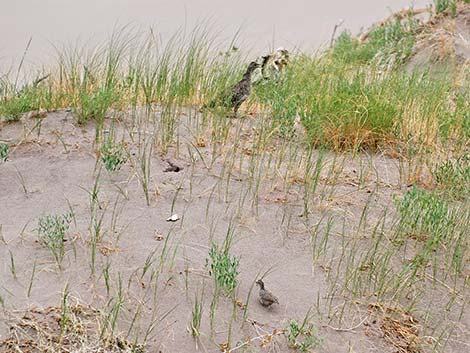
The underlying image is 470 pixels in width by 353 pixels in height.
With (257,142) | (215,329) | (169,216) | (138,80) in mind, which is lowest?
(215,329)

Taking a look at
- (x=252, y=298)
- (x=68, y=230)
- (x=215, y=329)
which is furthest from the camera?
(x=68, y=230)

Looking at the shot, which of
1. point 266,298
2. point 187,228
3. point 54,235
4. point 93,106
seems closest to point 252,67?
point 93,106

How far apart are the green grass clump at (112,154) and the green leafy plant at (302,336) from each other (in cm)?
179

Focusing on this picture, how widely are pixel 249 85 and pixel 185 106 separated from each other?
1.92 feet

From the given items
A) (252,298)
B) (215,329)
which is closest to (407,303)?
(252,298)

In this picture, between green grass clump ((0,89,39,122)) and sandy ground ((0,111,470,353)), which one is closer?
sandy ground ((0,111,470,353))

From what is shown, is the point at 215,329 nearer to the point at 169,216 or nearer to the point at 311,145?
the point at 169,216

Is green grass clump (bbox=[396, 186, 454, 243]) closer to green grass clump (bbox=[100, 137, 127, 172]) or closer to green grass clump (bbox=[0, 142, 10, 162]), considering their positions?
green grass clump (bbox=[100, 137, 127, 172])

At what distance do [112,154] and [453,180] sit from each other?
91.9 inches

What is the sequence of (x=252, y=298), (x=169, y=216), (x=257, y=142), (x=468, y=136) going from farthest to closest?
(x=468, y=136), (x=257, y=142), (x=169, y=216), (x=252, y=298)

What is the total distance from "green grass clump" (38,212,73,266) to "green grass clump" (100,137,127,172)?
32.3 inches

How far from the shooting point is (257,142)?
15.5 feet

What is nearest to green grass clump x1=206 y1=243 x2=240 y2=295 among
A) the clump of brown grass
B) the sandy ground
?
the sandy ground

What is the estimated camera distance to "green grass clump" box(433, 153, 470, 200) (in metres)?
4.19
